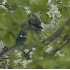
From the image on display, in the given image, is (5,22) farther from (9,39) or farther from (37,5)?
(37,5)

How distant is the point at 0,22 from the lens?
1.88 ft

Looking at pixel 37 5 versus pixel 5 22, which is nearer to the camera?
pixel 5 22

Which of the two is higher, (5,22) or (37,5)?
(37,5)

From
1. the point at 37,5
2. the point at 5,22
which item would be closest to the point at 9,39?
the point at 5,22

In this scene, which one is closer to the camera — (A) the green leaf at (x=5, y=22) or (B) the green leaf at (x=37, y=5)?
(A) the green leaf at (x=5, y=22)

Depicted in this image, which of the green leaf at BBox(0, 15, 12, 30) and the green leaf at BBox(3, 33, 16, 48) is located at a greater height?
the green leaf at BBox(0, 15, 12, 30)

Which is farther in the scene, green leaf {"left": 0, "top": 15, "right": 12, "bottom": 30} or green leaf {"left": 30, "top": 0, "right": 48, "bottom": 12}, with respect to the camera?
green leaf {"left": 30, "top": 0, "right": 48, "bottom": 12}

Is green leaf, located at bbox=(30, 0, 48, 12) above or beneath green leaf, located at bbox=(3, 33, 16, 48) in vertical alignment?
above

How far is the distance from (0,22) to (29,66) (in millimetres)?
126

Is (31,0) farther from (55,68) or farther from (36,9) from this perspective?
(55,68)

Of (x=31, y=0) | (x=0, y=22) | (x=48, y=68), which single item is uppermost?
(x=31, y=0)

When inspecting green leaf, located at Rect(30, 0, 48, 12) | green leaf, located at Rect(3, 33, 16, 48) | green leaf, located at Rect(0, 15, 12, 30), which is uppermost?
green leaf, located at Rect(30, 0, 48, 12)

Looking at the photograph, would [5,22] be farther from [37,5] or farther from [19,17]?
[37,5]

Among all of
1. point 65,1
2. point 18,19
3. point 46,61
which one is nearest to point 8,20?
point 18,19
